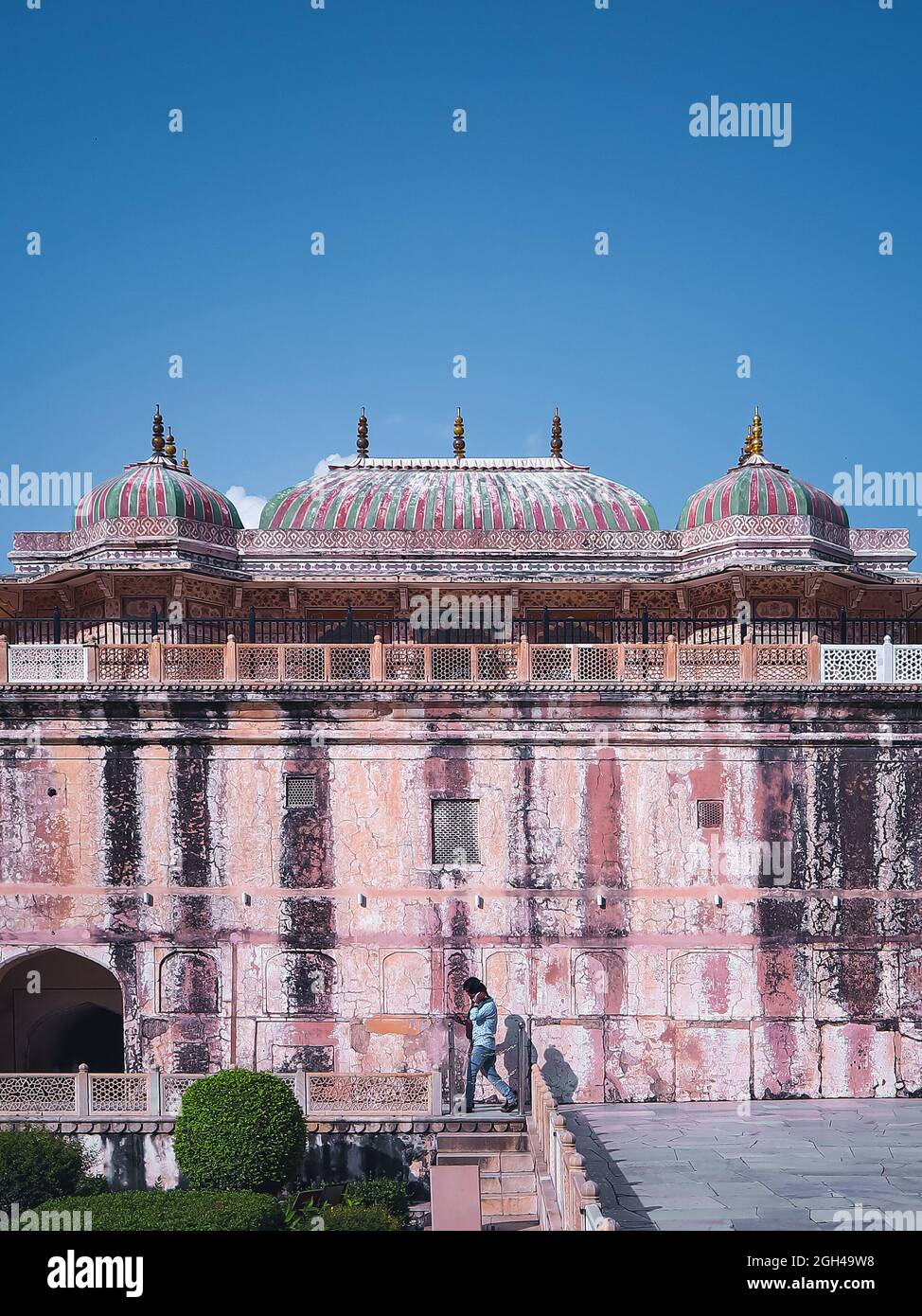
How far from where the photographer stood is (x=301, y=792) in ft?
64.1

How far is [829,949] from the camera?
1938 centimetres

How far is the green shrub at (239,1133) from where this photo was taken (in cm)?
1597

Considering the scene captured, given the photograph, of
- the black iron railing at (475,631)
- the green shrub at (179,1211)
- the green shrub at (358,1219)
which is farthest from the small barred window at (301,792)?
the green shrub at (358,1219)

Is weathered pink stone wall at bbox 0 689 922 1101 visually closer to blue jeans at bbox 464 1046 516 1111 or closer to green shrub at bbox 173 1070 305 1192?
blue jeans at bbox 464 1046 516 1111

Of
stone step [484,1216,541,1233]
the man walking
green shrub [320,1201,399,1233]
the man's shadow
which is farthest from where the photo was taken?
the man's shadow

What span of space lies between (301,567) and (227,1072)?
9.25m

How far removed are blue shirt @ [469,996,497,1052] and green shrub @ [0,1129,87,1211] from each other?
5.28 metres

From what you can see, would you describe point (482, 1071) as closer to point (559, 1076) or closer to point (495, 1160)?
point (495, 1160)

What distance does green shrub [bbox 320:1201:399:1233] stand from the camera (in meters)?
14.8

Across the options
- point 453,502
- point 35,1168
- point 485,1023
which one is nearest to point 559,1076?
point 485,1023

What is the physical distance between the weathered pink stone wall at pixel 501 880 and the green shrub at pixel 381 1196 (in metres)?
2.54

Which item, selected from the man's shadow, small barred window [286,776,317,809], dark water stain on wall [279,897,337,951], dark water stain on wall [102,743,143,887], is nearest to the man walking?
the man's shadow

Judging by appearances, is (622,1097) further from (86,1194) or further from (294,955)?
(86,1194)
